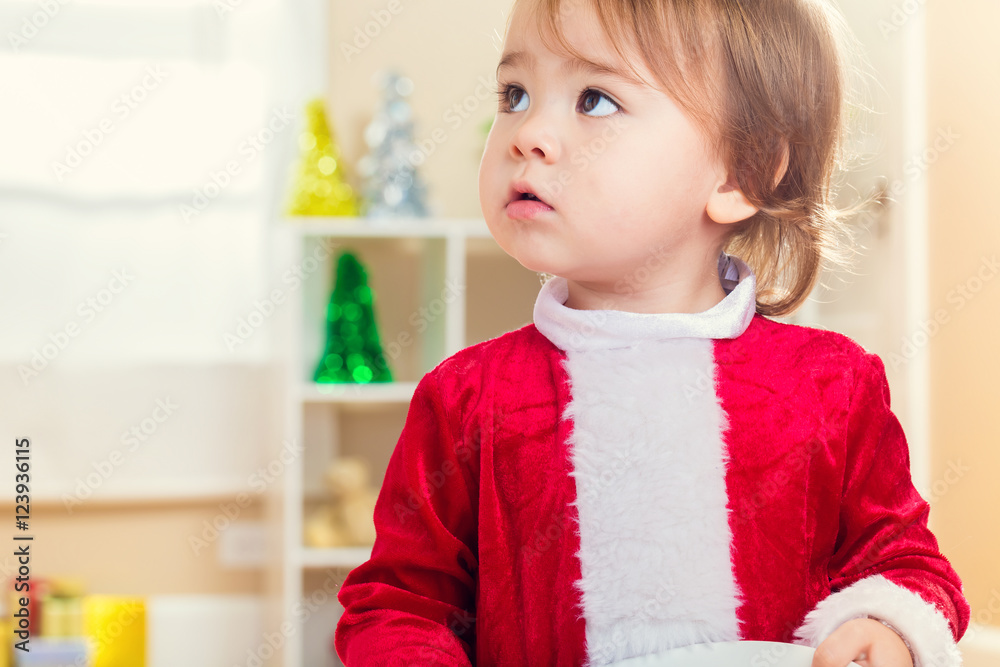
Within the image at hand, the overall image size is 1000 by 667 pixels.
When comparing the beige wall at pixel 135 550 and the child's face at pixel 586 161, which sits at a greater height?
the child's face at pixel 586 161

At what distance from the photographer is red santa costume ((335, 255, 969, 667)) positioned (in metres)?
0.61

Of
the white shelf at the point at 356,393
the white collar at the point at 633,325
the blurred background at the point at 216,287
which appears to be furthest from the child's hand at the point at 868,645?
the white shelf at the point at 356,393

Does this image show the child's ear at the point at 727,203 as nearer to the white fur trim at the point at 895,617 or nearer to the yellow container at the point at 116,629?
the white fur trim at the point at 895,617

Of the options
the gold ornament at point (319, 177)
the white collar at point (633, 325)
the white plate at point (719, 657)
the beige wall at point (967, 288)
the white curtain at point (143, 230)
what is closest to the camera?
A: the white plate at point (719, 657)

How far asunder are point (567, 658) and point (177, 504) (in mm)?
2254

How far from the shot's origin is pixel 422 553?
0.63 m

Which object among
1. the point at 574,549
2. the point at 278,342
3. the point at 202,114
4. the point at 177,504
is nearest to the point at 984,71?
the point at 574,549

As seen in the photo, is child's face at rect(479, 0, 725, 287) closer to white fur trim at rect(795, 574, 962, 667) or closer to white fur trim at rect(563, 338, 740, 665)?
white fur trim at rect(563, 338, 740, 665)

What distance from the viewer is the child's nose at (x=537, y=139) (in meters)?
0.62

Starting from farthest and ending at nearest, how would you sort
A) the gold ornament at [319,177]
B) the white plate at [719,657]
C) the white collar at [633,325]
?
the gold ornament at [319,177], the white collar at [633,325], the white plate at [719,657]

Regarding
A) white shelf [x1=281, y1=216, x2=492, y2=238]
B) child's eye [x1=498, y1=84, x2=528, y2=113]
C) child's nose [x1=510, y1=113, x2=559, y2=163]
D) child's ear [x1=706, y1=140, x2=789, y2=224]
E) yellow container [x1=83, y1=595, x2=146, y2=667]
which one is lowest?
yellow container [x1=83, y1=595, x2=146, y2=667]

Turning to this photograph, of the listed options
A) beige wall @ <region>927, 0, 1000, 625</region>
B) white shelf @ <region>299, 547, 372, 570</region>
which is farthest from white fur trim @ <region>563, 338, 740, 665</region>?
white shelf @ <region>299, 547, 372, 570</region>

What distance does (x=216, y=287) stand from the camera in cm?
264

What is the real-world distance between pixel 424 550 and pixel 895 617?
1.06 feet
